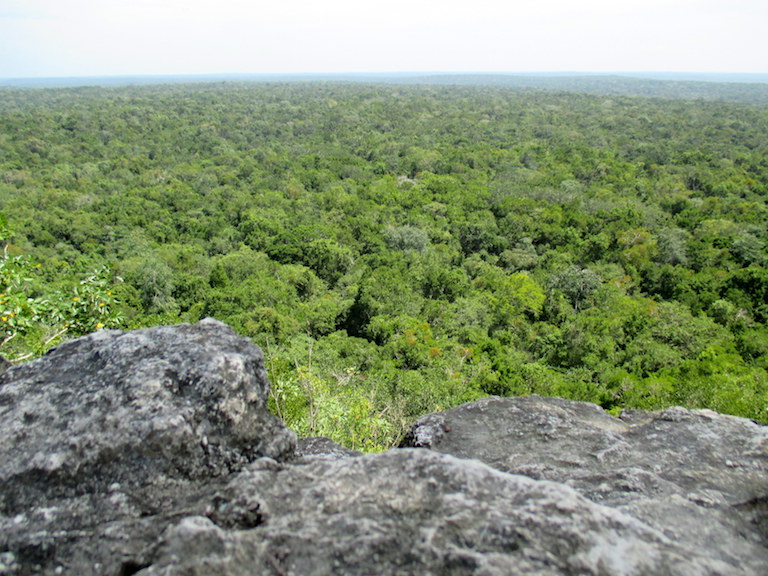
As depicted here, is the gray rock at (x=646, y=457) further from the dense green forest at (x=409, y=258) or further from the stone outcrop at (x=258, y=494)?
the dense green forest at (x=409, y=258)

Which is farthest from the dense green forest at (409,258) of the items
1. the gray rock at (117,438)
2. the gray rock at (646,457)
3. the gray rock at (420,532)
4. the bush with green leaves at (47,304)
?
the gray rock at (646,457)

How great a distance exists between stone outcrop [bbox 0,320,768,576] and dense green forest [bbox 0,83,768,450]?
112 inches

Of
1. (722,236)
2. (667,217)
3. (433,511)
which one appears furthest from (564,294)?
(433,511)

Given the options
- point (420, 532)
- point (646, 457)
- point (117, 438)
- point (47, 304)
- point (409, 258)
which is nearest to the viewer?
point (420, 532)

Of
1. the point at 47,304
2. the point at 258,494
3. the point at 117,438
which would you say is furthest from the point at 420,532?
the point at 47,304

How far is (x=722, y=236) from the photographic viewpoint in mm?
47344

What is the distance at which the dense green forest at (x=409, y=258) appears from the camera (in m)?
19.7

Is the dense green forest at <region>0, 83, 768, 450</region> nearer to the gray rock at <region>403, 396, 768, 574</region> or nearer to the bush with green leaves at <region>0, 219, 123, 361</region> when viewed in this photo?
the bush with green leaves at <region>0, 219, 123, 361</region>

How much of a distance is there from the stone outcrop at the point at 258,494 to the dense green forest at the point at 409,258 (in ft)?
9.33

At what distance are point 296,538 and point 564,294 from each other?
127 feet

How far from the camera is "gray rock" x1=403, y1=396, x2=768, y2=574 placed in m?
4.23

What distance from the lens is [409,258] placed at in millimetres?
44156

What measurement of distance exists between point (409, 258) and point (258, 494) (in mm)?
40420

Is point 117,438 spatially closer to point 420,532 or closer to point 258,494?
point 258,494
